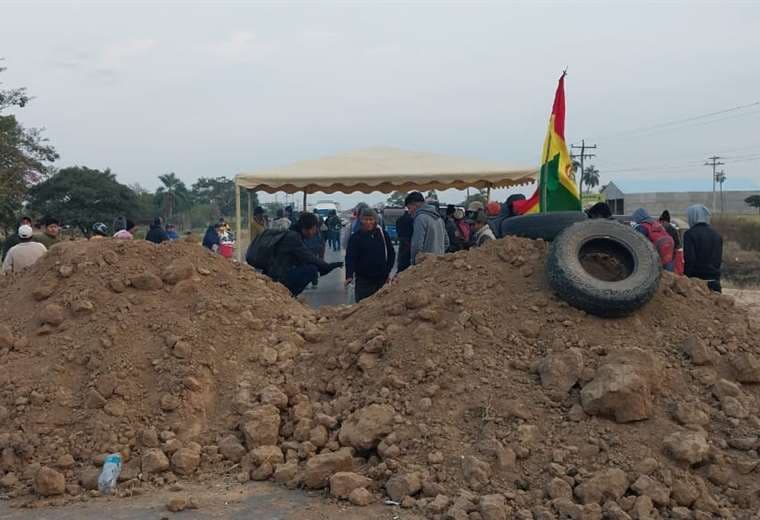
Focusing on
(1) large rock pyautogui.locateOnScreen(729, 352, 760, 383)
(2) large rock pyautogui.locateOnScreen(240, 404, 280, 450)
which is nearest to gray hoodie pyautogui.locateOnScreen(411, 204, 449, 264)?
(2) large rock pyautogui.locateOnScreen(240, 404, 280, 450)

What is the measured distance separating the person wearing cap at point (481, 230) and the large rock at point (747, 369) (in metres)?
3.51

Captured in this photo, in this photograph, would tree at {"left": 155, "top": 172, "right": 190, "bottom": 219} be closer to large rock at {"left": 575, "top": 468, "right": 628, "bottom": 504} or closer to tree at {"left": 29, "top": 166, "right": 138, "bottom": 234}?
tree at {"left": 29, "top": 166, "right": 138, "bottom": 234}

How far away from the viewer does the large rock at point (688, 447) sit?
402 centimetres

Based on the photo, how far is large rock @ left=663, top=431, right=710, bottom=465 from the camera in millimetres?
4016

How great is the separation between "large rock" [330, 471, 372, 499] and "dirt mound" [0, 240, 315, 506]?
2.73ft

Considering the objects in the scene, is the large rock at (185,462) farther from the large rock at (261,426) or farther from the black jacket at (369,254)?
the black jacket at (369,254)

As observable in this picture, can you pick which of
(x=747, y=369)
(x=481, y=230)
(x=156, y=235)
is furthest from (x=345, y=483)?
(x=156, y=235)

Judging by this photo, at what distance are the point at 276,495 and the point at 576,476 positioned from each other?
1.62 m

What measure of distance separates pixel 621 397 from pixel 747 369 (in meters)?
1.00

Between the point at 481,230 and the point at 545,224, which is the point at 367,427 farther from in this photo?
the point at 481,230

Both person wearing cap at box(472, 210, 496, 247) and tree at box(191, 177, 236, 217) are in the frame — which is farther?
tree at box(191, 177, 236, 217)

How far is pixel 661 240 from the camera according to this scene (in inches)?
294

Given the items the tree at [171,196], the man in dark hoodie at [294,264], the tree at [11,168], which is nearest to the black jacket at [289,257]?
the man in dark hoodie at [294,264]

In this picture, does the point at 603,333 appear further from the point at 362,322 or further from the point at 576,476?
the point at 362,322
